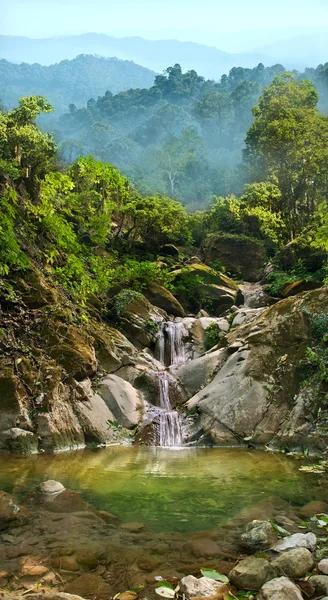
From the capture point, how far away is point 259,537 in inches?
179


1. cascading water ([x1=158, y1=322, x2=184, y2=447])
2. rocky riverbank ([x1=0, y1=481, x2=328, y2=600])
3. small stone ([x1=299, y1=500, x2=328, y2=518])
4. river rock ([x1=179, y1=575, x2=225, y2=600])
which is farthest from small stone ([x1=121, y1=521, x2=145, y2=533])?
cascading water ([x1=158, y1=322, x2=184, y2=447])

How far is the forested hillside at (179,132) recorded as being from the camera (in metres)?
61.7

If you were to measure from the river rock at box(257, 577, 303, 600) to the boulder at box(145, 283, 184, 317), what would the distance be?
62.3ft

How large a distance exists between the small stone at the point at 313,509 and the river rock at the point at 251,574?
76.8 inches

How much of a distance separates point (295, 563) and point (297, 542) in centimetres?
59

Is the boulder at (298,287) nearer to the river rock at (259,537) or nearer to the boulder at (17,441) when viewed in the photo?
the boulder at (17,441)

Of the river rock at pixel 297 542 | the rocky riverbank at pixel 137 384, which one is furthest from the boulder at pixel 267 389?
the river rock at pixel 297 542

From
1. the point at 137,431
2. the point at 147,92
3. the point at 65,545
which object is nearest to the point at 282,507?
the point at 65,545

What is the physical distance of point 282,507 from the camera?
5.92 meters

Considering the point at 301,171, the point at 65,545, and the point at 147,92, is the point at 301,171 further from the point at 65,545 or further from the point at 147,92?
the point at 147,92

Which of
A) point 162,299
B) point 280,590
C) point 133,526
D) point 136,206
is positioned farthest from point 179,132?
point 280,590

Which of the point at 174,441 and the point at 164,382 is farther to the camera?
the point at 164,382

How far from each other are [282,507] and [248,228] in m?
28.9

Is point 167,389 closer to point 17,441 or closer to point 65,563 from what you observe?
point 17,441
